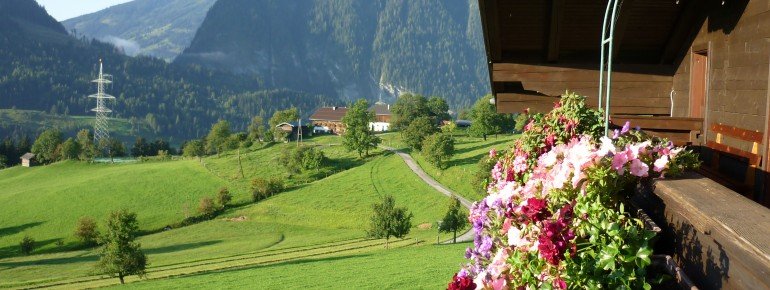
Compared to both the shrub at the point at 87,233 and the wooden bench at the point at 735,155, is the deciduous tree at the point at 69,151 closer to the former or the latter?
the shrub at the point at 87,233

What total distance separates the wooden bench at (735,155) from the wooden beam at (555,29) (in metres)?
1.57

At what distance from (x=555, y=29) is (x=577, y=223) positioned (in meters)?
3.87

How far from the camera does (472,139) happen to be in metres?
93.2

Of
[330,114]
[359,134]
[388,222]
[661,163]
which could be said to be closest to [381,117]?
[330,114]

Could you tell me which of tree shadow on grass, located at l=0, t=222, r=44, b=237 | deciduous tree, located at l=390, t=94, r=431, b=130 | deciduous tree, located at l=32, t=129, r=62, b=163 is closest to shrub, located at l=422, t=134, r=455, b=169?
deciduous tree, located at l=390, t=94, r=431, b=130

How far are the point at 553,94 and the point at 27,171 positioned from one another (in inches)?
4286

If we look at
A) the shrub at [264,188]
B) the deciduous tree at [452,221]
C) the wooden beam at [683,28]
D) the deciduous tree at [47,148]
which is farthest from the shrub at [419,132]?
the wooden beam at [683,28]

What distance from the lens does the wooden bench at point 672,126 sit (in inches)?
218

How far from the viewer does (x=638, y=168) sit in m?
2.69

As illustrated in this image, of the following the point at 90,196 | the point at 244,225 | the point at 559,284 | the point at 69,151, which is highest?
the point at 559,284

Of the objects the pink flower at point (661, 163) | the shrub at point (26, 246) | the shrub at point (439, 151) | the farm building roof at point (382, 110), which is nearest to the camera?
the pink flower at point (661, 163)

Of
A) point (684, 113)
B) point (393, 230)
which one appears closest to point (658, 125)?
point (684, 113)

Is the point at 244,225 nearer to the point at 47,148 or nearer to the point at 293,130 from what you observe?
the point at 293,130

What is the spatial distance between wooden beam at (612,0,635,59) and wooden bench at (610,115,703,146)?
0.74m
